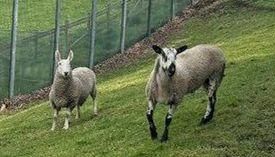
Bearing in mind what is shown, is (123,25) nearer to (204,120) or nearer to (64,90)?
(64,90)

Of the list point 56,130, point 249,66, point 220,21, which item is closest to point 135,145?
point 56,130

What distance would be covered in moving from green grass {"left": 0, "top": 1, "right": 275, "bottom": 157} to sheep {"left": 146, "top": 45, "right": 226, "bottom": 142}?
2.16 feet

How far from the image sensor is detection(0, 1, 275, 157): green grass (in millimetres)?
15867

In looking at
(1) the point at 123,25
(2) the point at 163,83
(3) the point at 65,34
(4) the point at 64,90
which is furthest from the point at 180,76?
(1) the point at 123,25

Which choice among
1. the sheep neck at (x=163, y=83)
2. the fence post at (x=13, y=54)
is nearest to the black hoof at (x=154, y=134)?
the sheep neck at (x=163, y=83)

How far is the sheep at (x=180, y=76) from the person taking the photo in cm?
1597

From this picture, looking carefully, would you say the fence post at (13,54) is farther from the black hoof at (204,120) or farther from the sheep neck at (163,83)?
the sheep neck at (163,83)

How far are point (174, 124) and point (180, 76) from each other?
1.92 metres

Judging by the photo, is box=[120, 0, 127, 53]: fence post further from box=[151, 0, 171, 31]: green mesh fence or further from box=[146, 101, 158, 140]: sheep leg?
box=[146, 101, 158, 140]: sheep leg

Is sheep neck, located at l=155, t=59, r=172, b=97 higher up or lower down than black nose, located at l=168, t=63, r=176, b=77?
lower down

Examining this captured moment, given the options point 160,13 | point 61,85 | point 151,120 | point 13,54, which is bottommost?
point 160,13

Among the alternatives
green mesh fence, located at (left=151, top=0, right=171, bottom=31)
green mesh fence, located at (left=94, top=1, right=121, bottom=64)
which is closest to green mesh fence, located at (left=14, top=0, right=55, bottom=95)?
green mesh fence, located at (left=94, top=1, right=121, bottom=64)

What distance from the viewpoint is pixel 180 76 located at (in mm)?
16719

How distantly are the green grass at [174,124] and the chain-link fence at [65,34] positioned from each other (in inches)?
194
